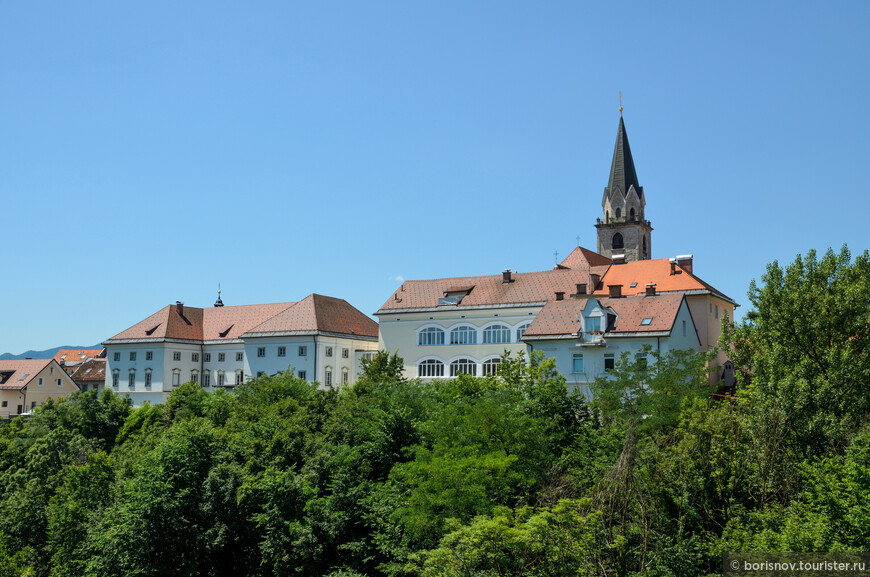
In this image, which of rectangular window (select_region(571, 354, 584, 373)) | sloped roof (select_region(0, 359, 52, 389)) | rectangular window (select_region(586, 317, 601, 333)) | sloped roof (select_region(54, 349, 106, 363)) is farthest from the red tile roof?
sloped roof (select_region(54, 349, 106, 363))

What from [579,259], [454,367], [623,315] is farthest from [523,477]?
[579,259]

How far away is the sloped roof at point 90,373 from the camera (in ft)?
363

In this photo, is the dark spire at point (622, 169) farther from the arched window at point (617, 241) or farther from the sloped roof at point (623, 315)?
the sloped roof at point (623, 315)

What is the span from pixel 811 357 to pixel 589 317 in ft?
56.7

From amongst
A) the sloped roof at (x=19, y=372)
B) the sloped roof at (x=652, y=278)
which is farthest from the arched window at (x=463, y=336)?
the sloped roof at (x=19, y=372)

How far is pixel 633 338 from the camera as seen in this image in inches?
1911

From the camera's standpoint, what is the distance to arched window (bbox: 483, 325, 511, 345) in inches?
2354

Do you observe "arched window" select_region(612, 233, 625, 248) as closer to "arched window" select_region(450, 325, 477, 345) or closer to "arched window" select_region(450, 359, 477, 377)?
"arched window" select_region(450, 325, 477, 345)

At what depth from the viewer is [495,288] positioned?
206 ft

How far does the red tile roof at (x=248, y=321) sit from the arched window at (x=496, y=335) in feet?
58.8

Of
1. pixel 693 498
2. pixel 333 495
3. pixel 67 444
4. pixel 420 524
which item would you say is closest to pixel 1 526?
pixel 67 444

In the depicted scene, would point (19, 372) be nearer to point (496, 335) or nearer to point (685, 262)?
point (496, 335)

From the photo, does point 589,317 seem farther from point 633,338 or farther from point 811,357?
point 811,357

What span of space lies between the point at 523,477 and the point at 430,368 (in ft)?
103
